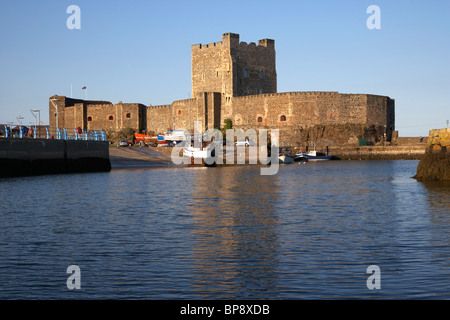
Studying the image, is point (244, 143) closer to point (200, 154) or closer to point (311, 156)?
point (311, 156)

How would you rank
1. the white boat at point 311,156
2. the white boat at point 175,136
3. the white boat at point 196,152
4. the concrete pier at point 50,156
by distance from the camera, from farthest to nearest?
1. the white boat at point 175,136
2. the white boat at point 311,156
3. the white boat at point 196,152
4. the concrete pier at point 50,156

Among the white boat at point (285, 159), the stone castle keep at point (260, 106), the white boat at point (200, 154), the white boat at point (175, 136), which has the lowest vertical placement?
the white boat at point (285, 159)

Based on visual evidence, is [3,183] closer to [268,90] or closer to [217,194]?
[217,194]

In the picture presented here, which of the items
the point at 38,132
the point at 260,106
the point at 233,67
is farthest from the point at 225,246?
the point at 233,67

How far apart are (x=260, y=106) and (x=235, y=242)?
226ft

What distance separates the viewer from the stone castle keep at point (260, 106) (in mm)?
80688

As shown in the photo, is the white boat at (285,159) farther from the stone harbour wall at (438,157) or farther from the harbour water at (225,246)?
the harbour water at (225,246)

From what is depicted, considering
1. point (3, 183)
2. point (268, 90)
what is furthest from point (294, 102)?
point (3, 183)

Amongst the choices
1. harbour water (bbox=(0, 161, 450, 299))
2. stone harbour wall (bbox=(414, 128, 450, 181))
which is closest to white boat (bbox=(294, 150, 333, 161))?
stone harbour wall (bbox=(414, 128, 450, 181))

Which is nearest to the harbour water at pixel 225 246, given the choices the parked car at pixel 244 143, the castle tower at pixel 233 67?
the parked car at pixel 244 143

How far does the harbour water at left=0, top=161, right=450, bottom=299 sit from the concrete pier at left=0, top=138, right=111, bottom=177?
13.4 meters

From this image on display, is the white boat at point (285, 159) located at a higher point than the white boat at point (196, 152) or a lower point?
lower

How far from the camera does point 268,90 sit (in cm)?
9144

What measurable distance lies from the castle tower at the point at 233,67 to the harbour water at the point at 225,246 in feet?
195
